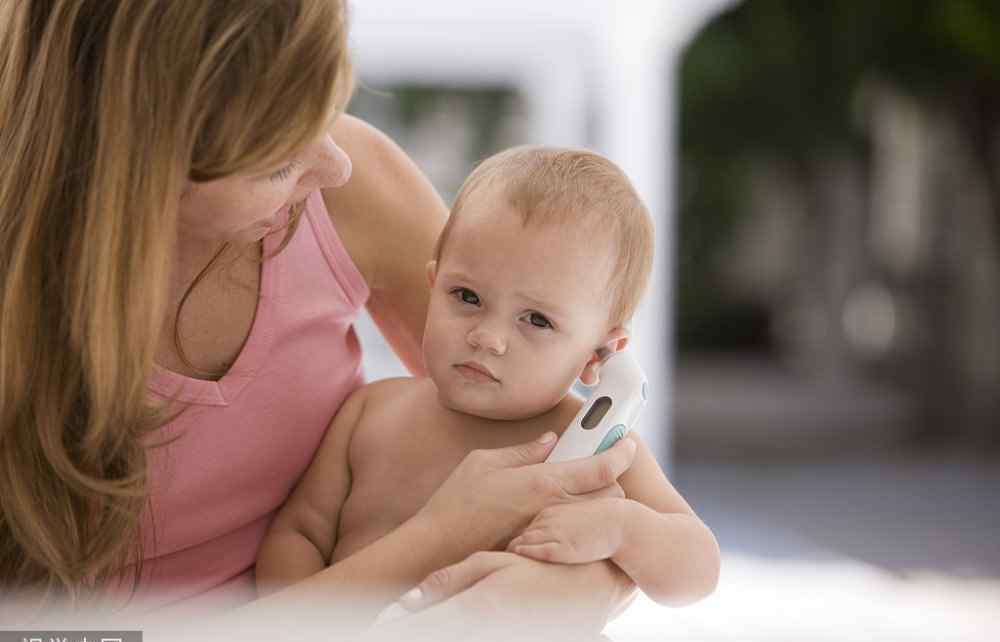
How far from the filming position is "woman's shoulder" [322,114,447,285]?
125 cm

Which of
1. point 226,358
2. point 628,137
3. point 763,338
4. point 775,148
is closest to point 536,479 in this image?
point 226,358

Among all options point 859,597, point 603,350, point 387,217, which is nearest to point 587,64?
point 859,597

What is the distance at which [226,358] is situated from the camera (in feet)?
3.82

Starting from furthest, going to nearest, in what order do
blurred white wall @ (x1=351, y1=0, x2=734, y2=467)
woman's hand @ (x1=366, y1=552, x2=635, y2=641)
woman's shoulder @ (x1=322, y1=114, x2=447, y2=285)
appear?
blurred white wall @ (x1=351, y1=0, x2=734, y2=467) → woman's shoulder @ (x1=322, y1=114, x2=447, y2=285) → woman's hand @ (x1=366, y1=552, x2=635, y2=641)

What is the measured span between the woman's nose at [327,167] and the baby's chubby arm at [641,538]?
1.15 ft

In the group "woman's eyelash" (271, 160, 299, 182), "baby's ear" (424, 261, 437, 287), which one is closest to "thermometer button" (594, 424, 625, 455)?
"baby's ear" (424, 261, 437, 287)

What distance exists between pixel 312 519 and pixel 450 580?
253 millimetres

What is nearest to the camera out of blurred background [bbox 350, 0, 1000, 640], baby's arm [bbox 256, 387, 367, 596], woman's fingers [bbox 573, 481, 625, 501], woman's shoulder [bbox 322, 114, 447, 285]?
woman's fingers [bbox 573, 481, 625, 501]

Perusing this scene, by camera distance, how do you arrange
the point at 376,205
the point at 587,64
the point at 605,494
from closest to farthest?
the point at 605,494
the point at 376,205
the point at 587,64

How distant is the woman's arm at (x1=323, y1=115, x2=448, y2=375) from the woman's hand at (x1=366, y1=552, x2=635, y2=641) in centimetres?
39

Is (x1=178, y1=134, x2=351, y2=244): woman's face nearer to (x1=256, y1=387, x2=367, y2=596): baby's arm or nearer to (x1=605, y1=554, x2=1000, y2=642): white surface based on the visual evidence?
(x1=256, y1=387, x2=367, y2=596): baby's arm

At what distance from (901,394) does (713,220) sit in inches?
171

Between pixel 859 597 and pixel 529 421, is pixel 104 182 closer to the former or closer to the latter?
pixel 529 421

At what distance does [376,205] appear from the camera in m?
1.27
